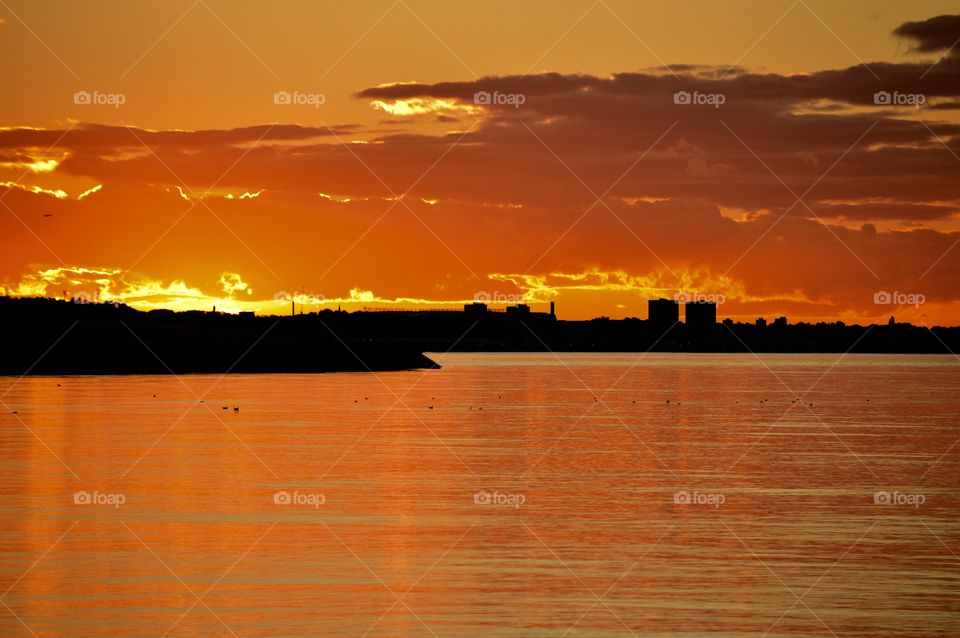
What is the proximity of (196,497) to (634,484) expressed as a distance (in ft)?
59.9

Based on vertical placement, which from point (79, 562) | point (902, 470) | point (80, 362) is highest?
point (80, 362)

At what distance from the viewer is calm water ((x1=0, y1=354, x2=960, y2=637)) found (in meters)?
29.8

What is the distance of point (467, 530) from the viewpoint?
135 ft

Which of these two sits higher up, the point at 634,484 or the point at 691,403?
the point at 691,403

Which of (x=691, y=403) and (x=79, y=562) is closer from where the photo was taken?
(x=79, y=562)

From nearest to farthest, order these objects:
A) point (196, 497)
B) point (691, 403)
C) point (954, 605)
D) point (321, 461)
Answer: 1. point (954, 605)
2. point (196, 497)
3. point (321, 461)
4. point (691, 403)

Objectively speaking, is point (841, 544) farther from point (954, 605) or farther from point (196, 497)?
point (196, 497)

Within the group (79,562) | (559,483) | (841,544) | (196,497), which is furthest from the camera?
(559,483)

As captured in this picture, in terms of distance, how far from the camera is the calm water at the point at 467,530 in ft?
97.9

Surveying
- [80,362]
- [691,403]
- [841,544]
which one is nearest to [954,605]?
[841,544]

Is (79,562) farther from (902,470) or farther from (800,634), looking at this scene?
(902,470)

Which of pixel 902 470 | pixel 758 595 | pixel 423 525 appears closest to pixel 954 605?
pixel 758 595

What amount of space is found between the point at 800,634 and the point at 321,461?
34.8 meters

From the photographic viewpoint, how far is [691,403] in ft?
416
